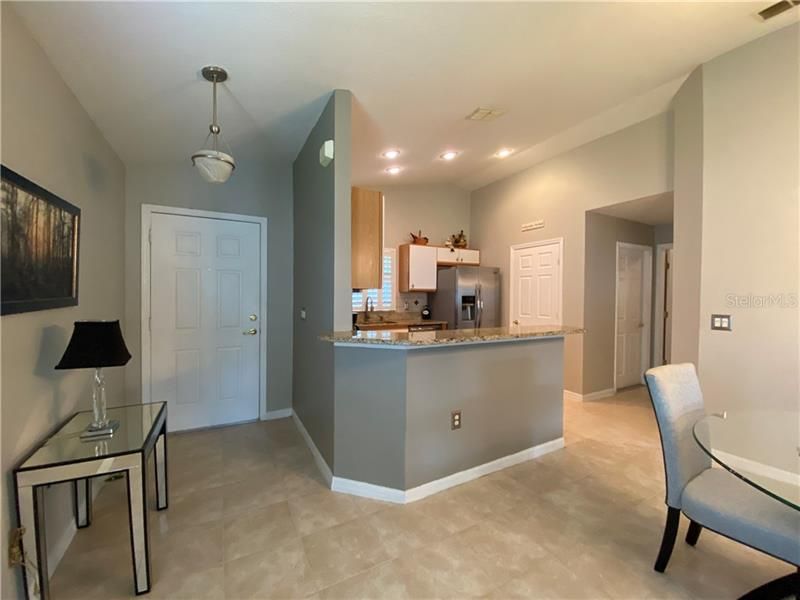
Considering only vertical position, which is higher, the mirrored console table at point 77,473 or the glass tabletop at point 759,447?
the glass tabletop at point 759,447

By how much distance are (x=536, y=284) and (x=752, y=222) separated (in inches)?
92.8

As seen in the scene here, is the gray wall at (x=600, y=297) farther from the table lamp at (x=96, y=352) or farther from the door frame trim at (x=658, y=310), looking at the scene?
the table lamp at (x=96, y=352)

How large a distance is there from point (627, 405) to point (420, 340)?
335 centimetres

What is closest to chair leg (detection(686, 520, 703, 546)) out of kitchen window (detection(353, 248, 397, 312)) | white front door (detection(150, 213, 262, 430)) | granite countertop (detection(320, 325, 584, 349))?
granite countertop (detection(320, 325, 584, 349))

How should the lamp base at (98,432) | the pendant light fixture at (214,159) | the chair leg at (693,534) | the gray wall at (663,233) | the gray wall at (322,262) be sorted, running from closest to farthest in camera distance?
the lamp base at (98,432) → the chair leg at (693,534) → the pendant light fixture at (214,159) → the gray wall at (322,262) → the gray wall at (663,233)

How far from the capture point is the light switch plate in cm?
264

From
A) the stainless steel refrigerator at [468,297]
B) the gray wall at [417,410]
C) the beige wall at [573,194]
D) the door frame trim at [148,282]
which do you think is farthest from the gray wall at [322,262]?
the beige wall at [573,194]

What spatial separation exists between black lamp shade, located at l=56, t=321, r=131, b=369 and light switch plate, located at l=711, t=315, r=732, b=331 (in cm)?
385

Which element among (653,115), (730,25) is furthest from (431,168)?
(730,25)

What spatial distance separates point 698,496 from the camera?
1.49 m

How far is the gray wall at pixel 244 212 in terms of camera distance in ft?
10.0

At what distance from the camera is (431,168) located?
173 inches

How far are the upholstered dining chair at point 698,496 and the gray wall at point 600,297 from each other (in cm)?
251

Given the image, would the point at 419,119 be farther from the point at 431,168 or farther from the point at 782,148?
the point at 782,148
